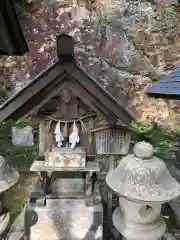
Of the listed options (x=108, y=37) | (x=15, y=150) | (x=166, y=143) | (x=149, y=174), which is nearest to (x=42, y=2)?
(x=108, y=37)

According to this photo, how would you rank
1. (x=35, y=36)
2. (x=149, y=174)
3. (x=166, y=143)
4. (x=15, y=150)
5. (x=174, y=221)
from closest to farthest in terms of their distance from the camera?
(x=149, y=174), (x=174, y=221), (x=15, y=150), (x=166, y=143), (x=35, y=36)

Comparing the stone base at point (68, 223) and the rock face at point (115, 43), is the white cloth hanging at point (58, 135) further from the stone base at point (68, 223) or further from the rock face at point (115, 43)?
the rock face at point (115, 43)

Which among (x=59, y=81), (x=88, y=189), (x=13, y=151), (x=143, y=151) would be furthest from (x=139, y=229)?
(x=13, y=151)

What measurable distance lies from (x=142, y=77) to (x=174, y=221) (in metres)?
4.11

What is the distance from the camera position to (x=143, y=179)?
219cm

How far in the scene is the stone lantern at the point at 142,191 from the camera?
7.03 feet

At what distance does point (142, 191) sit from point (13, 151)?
3.49 metres

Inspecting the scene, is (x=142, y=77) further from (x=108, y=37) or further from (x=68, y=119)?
(x=68, y=119)

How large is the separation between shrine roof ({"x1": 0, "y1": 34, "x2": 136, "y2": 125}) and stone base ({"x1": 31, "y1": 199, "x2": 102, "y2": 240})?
94 cm

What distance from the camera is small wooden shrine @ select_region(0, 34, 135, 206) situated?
2.32 m

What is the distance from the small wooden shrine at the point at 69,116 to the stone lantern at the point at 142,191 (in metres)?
0.28

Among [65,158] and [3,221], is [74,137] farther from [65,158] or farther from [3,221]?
[3,221]

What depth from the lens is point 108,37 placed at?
6504 mm

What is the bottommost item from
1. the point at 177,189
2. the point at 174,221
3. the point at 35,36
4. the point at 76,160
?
the point at 174,221
